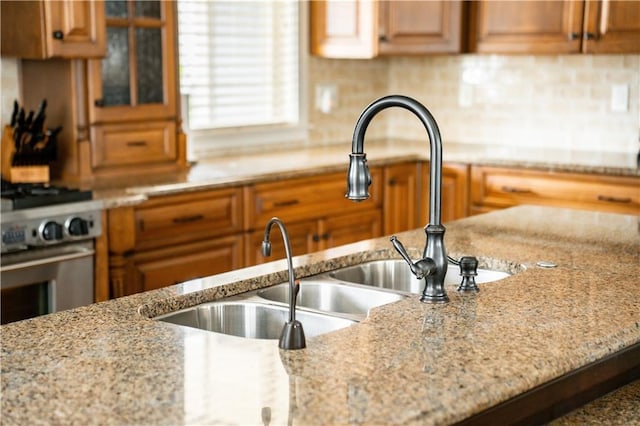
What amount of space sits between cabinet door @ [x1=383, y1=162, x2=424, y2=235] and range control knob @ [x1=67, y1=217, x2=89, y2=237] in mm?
1928

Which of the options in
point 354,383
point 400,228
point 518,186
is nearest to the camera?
point 354,383

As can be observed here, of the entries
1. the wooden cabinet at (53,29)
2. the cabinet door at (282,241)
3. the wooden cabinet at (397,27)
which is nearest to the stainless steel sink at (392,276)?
the cabinet door at (282,241)

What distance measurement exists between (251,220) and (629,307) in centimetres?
246

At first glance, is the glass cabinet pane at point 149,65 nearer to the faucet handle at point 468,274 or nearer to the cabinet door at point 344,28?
the cabinet door at point 344,28

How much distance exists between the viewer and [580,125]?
5395 mm

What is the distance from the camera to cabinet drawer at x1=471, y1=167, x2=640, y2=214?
4.55 meters

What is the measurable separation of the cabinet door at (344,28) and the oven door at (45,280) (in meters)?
2.18

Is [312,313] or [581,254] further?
[581,254]

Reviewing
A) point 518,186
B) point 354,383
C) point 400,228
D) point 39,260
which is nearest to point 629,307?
point 354,383

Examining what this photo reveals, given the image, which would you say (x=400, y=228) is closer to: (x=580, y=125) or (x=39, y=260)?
(x=580, y=125)

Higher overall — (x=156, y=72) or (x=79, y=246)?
(x=156, y=72)

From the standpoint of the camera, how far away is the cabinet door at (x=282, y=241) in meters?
4.41

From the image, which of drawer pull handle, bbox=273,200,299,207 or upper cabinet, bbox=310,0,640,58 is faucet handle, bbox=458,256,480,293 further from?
upper cabinet, bbox=310,0,640,58

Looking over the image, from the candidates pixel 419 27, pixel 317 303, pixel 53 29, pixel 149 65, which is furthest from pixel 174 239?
pixel 419 27
